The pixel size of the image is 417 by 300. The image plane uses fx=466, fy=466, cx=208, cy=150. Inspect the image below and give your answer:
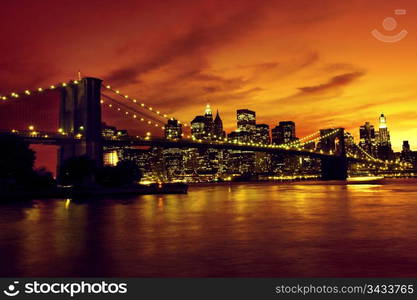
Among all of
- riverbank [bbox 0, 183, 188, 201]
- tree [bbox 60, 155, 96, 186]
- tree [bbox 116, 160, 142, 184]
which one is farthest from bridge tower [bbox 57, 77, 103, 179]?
riverbank [bbox 0, 183, 188, 201]

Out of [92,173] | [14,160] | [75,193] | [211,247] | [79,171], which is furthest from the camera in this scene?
[92,173]

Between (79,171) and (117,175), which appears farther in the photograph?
(117,175)

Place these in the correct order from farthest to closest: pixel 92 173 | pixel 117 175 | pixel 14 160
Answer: pixel 117 175, pixel 92 173, pixel 14 160

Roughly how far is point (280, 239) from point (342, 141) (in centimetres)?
9509

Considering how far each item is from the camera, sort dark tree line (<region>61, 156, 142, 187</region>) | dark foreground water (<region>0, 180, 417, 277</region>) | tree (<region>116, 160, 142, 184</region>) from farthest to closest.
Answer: tree (<region>116, 160, 142, 184</region>)
dark tree line (<region>61, 156, 142, 187</region>)
dark foreground water (<region>0, 180, 417, 277</region>)

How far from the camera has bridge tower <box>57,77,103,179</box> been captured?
186 feet

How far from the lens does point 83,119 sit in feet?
190

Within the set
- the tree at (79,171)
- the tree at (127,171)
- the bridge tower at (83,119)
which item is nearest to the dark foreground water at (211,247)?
the tree at (79,171)

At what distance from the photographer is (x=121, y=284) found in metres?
8.33

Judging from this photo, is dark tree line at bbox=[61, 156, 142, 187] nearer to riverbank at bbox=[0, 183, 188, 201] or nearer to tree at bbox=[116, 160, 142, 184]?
tree at bbox=[116, 160, 142, 184]

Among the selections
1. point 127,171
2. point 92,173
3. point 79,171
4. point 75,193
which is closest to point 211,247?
point 75,193

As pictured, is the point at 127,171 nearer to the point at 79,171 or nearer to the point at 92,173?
the point at 92,173

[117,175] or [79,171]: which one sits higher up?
[79,171]

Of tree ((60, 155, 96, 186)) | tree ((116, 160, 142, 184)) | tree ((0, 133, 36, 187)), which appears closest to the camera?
tree ((0, 133, 36, 187))
